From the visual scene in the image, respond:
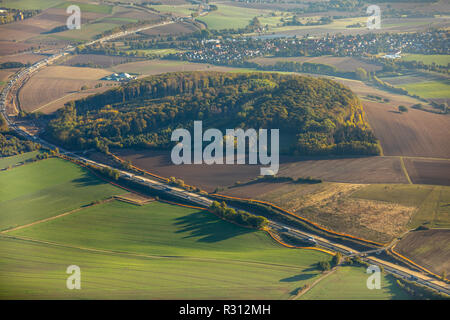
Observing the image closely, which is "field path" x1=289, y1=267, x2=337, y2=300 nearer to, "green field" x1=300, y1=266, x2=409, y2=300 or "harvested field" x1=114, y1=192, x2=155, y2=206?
"green field" x1=300, y1=266, x2=409, y2=300

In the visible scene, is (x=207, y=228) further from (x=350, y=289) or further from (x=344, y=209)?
(x=350, y=289)

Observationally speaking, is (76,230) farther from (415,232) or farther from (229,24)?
(229,24)

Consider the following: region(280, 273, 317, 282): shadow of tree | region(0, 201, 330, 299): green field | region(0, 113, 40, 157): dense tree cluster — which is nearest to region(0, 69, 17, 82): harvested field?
region(0, 113, 40, 157): dense tree cluster

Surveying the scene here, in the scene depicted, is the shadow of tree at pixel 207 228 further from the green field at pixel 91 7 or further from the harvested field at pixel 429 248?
the green field at pixel 91 7

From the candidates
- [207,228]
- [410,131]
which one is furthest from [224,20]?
[207,228]
